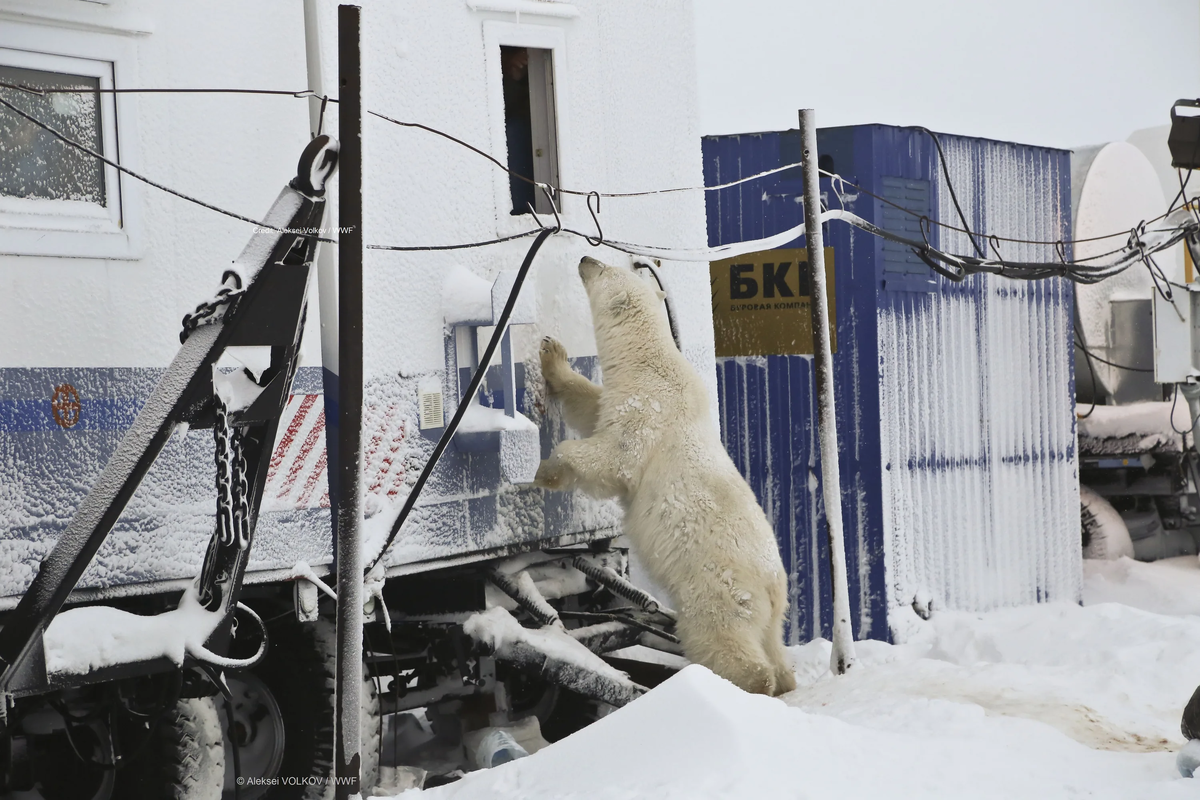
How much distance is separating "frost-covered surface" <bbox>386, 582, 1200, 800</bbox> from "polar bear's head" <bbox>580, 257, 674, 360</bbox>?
2.00 meters

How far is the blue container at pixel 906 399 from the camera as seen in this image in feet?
28.8

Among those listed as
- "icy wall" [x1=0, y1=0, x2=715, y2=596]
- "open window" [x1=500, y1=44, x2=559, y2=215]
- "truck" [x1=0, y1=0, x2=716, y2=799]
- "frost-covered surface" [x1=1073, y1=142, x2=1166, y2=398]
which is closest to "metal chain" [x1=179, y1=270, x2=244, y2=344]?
"truck" [x1=0, y1=0, x2=716, y2=799]

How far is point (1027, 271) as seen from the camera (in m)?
8.72

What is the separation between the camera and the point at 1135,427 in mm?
11492

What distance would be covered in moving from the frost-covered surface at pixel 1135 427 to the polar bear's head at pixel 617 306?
23.1 feet

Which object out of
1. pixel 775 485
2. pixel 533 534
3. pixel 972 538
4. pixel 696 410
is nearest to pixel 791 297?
pixel 775 485

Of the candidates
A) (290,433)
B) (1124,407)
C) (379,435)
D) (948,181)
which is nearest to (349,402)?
(290,433)

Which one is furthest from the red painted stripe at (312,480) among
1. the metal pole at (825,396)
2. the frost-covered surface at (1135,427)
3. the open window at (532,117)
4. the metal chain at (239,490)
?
the frost-covered surface at (1135,427)

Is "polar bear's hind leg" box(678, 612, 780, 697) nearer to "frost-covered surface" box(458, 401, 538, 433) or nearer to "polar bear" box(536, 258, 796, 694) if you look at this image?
"polar bear" box(536, 258, 796, 694)

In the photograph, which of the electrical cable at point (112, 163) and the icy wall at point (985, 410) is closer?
the electrical cable at point (112, 163)

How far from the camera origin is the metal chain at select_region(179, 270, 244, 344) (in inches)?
165

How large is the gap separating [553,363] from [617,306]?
452 mm

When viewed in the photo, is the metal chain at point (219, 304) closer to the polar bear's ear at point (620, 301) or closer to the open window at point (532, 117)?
the open window at point (532, 117)

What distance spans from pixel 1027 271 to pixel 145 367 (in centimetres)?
647
